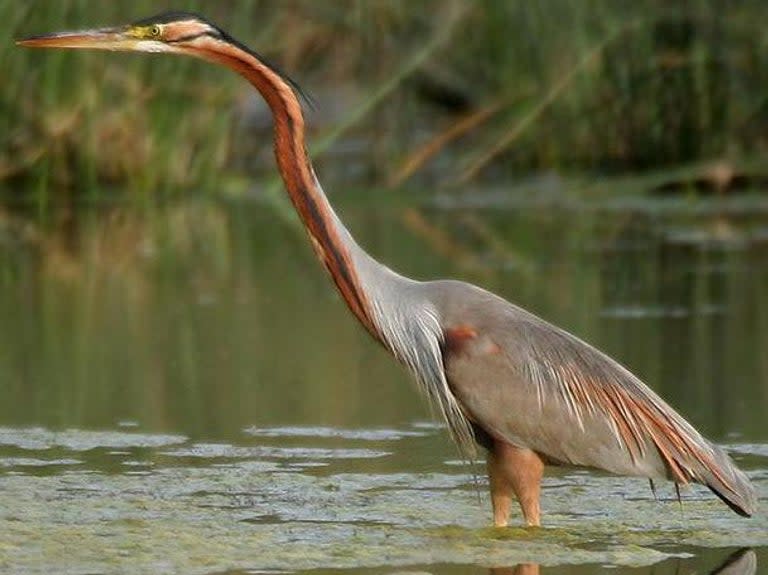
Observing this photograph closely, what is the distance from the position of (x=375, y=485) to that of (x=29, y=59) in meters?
8.45

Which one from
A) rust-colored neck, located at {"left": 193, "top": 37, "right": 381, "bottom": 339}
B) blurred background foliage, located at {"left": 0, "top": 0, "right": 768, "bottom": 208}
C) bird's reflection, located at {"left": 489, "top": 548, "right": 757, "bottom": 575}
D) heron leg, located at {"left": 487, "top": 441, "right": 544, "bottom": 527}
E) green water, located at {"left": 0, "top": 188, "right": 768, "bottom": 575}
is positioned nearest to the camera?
bird's reflection, located at {"left": 489, "top": 548, "right": 757, "bottom": 575}

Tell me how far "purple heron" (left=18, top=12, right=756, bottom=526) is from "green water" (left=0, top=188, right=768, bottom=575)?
0.16 meters

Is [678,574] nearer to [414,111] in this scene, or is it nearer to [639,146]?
[639,146]

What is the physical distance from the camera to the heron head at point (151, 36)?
6.20 m

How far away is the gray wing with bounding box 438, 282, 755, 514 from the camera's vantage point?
593 centimetres

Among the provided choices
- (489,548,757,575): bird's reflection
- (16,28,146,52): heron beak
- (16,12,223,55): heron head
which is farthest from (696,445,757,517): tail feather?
(16,28,146,52): heron beak

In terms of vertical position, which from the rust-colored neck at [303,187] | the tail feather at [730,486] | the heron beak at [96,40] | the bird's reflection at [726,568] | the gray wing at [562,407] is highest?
the heron beak at [96,40]

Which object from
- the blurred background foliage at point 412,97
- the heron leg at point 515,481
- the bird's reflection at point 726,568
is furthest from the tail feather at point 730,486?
the blurred background foliage at point 412,97

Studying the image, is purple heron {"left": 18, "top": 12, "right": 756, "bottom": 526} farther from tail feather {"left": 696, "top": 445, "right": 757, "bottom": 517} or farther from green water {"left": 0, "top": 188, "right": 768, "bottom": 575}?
green water {"left": 0, "top": 188, "right": 768, "bottom": 575}

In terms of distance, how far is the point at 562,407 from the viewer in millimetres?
6008

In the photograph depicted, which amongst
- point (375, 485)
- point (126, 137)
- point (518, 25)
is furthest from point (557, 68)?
point (375, 485)

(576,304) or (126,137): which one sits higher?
(126,137)

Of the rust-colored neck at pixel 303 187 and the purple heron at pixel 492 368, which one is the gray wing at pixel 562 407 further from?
the rust-colored neck at pixel 303 187

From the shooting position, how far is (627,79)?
14.7m
